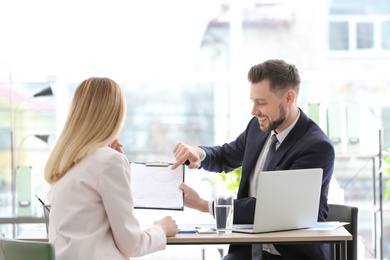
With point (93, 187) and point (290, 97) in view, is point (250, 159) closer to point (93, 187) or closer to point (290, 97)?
point (290, 97)

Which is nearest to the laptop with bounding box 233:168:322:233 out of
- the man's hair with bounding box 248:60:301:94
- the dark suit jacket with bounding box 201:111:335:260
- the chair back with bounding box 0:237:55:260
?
the dark suit jacket with bounding box 201:111:335:260

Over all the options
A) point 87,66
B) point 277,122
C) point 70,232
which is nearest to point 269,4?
point 87,66

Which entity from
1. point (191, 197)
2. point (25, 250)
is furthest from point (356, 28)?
point (25, 250)

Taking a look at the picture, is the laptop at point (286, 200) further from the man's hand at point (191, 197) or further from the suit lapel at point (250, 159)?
the suit lapel at point (250, 159)

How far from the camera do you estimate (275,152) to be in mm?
3400

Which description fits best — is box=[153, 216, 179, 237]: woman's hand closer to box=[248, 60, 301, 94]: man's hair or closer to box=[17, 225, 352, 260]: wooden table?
box=[17, 225, 352, 260]: wooden table

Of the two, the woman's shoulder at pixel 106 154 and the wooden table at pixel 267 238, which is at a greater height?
the woman's shoulder at pixel 106 154

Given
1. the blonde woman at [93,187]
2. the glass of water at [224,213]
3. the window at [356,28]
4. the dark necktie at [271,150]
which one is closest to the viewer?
the blonde woman at [93,187]

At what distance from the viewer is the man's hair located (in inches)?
137

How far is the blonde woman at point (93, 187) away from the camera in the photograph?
2549 mm

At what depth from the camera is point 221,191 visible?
549 centimetres

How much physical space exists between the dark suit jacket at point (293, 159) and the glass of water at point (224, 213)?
7.5 inches

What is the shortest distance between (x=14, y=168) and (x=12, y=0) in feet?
4.04

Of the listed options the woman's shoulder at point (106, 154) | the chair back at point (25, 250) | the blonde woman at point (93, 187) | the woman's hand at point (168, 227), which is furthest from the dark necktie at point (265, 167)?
the chair back at point (25, 250)
